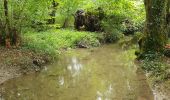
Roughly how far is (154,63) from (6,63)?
22.3ft

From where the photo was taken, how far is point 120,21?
85.6 ft

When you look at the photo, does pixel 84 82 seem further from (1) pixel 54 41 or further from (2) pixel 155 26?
(1) pixel 54 41

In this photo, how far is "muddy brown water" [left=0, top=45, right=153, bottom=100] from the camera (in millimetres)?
11039

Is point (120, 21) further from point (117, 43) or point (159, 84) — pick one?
point (159, 84)

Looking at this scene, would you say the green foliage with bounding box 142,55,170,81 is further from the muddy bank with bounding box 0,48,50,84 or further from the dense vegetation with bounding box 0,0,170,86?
the muddy bank with bounding box 0,48,50,84

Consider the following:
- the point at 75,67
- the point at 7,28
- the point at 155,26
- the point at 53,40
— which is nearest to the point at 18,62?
the point at 7,28

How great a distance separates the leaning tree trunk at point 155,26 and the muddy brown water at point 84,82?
142cm

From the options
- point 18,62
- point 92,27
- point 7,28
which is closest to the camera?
point 18,62

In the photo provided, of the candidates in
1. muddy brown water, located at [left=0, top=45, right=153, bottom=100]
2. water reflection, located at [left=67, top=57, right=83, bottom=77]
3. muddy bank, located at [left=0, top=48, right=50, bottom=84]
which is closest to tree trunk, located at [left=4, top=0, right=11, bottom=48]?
Result: muddy bank, located at [left=0, top=48, right=50, bottom=84]

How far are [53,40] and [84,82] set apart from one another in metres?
7.36

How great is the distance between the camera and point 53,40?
65.5 feet

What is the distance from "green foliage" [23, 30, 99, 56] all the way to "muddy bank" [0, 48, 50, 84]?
2.17 ft

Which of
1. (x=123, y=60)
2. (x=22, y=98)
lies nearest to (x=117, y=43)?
(x=123, y=60)

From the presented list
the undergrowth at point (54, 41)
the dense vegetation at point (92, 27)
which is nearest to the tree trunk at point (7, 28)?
the dense vegetation at point (92, 27)
